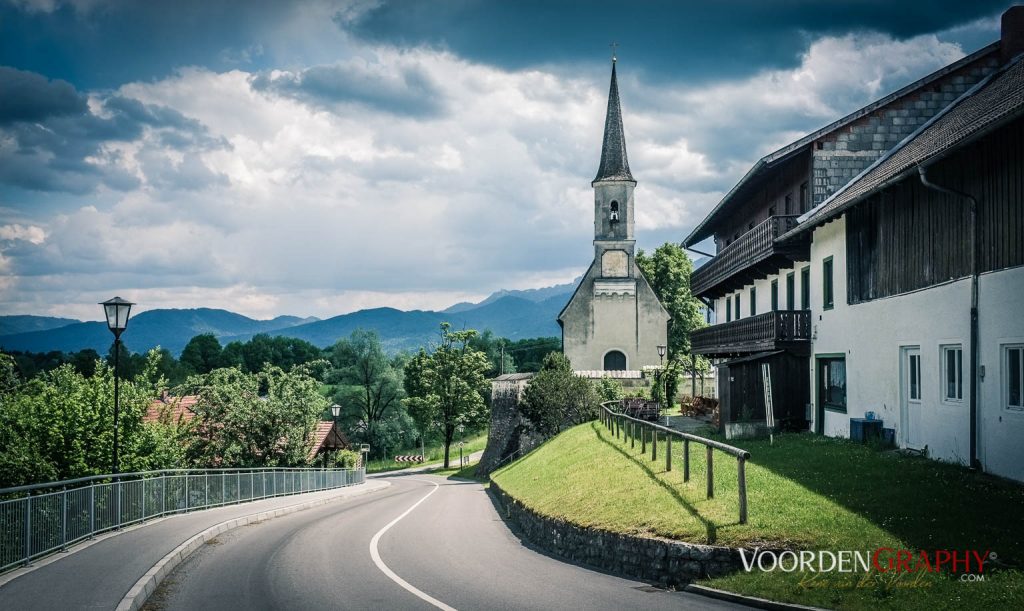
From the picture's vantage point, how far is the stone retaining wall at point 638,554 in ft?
35.2

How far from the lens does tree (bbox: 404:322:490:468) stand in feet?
234

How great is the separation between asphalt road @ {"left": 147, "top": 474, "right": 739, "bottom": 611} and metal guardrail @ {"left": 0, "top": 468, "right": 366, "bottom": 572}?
2038mm

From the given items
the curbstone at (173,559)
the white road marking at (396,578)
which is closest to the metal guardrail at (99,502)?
the curbstone at (173,559)

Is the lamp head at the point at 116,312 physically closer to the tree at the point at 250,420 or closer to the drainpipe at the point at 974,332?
the tree at the point at 250,420

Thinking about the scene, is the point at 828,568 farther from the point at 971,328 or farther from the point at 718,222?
the point at 718,222

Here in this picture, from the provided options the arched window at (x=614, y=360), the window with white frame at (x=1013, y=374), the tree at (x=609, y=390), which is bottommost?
the tree at (x=609, y=390)

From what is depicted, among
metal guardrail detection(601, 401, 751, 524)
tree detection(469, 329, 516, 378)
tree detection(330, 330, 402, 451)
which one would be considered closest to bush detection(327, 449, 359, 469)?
metal guardrail detection(601, 401, 751, 524)

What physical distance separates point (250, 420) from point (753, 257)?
2021cm

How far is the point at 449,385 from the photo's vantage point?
7212 centimetres

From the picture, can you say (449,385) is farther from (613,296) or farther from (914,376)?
(914,376)

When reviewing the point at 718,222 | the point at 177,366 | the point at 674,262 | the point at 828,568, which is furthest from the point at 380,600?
the point at 177,366

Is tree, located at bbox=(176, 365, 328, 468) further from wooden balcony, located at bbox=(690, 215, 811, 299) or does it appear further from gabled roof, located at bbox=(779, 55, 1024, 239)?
gabled roof, located at bbox=(779, 55, 1024, 239)

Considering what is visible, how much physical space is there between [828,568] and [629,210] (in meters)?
54.9

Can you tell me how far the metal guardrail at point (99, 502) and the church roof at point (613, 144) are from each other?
42036 mm
